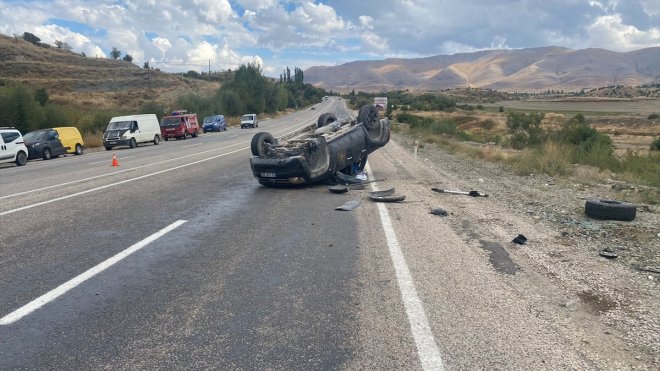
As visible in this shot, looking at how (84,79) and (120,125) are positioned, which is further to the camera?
(84,79)

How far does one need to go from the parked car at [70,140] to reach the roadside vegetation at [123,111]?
239 inches

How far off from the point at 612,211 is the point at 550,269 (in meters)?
3.83

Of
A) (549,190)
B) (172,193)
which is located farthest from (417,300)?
(549,190)

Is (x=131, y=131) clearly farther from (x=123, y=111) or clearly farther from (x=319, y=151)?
(x=319, y=151)

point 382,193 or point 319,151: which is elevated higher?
point 319,151

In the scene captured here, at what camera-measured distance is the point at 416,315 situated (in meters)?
4.55

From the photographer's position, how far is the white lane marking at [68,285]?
4.47 meters

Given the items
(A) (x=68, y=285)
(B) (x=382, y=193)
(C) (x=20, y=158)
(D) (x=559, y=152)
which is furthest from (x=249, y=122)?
(A) (x=68, y=285)

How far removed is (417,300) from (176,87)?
105843 millimetres

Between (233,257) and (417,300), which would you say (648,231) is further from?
(233,257)

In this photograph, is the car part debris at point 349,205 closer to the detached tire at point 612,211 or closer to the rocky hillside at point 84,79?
the detached tire at point 612,211

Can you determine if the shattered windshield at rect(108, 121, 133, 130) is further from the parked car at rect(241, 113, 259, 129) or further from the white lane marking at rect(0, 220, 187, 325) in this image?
the white lane marking at rect(0, 220, 187, 325)

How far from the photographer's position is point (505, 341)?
13.4ft

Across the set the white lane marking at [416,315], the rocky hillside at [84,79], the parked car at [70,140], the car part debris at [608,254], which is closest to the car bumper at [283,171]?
the white lane marking at [416,315]
